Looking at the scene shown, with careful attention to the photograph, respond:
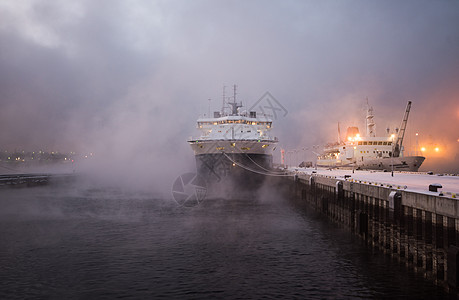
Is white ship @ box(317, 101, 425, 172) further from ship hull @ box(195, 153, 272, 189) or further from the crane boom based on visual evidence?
ship hull @ box(195, 153, 272, 189)

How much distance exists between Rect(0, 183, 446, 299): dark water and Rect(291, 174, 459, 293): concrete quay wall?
847 mm

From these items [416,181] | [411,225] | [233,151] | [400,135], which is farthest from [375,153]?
[411,225]

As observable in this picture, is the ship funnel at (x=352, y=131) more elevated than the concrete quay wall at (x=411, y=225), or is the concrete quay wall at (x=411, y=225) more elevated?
the ship funnel at (x=352, y=131)

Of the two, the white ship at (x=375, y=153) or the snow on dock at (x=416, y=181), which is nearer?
the snow on dock at (x=416, y=181)

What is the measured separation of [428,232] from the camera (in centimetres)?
1584

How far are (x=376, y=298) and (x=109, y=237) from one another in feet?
67.0

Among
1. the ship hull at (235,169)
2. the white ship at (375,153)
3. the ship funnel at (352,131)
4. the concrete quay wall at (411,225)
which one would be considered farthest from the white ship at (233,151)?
the ship funnel at (352,131)

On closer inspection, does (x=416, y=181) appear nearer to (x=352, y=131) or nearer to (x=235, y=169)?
(x=235, y=169)

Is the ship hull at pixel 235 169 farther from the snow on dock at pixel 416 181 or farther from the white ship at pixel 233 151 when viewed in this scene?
the snow on dock at pixel 416 181

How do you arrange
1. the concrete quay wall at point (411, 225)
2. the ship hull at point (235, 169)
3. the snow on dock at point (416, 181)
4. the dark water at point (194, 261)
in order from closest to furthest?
1. the concrete quay wall at point (411, 225)
2. the dark water at point (194, 261)
3. the snow on dock at point (416, 181)
4. the ship hull at point (235, 169)

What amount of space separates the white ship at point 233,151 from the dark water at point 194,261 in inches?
1107

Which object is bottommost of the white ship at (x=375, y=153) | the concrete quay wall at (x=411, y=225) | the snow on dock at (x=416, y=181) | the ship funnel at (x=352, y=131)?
the concrete quay wall at (x=411, y=225)

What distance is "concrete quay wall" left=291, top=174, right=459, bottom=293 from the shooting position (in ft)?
46.0

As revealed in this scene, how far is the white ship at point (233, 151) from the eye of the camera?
65188 millimetres
